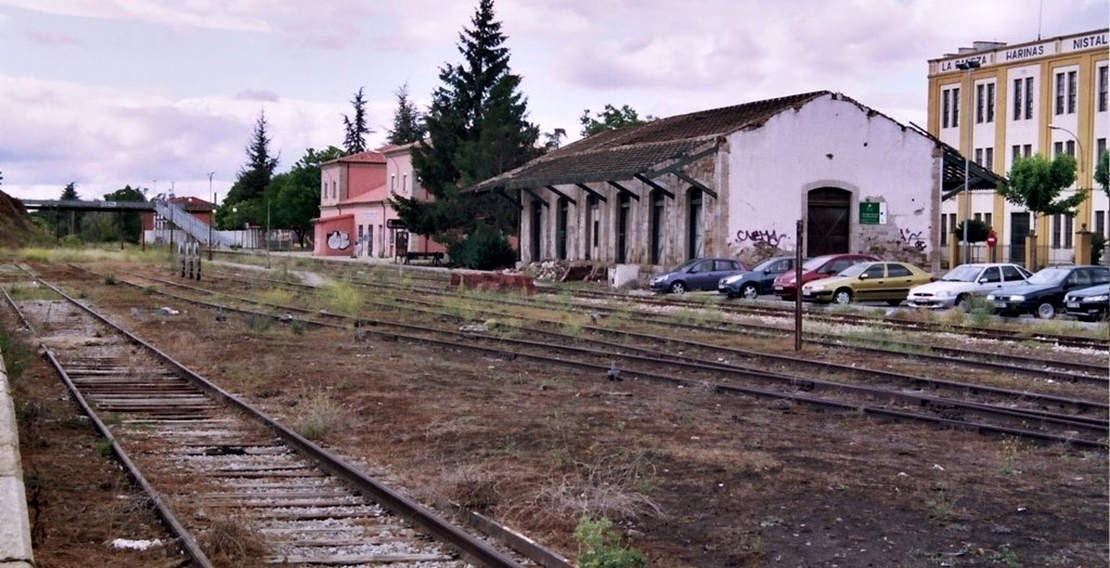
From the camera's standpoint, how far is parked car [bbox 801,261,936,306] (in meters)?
34.8

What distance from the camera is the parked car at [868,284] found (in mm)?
34844

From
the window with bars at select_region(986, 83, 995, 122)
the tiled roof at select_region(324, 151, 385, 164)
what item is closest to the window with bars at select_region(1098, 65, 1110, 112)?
the window with bars at select_region(986, 83, 995, 122)

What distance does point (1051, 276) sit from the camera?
30.4 m

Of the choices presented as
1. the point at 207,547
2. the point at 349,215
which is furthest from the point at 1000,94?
the point at 207,547

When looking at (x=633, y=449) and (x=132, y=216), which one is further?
(x=132, y=216)

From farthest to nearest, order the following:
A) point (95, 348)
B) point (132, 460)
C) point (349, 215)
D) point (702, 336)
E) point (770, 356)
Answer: point (349, 215) < point (702, 336) < point (95, 348) < point (770, 356) < point (132, 460)

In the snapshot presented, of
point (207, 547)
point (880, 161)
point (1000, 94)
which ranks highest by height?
point (1000, 94)

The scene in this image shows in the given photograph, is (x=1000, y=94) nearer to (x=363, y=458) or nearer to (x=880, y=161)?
(x=880, y=161)

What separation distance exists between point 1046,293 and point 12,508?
1047 inches

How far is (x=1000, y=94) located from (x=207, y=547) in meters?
69.2

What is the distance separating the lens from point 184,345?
21.3 metres

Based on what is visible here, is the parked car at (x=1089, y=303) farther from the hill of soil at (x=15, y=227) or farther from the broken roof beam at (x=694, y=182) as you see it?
the hill of soil at (x=15, y=227)

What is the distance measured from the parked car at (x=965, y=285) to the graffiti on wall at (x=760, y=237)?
38.4ft

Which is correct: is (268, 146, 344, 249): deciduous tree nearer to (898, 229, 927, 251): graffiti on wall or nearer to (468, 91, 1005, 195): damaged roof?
(468, 91, 1005, 195): damaged roof
